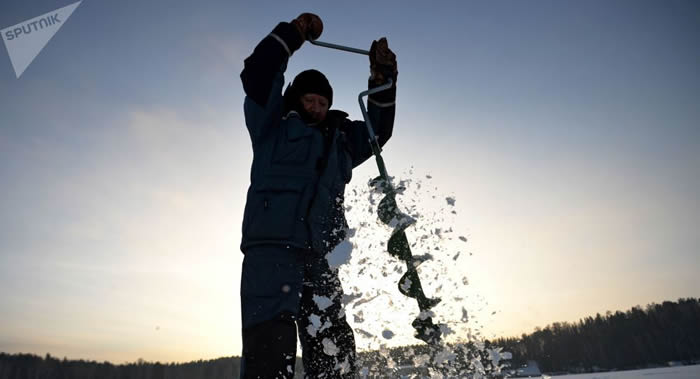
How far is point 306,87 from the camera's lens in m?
3.03

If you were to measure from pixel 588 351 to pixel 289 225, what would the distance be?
12188 cm

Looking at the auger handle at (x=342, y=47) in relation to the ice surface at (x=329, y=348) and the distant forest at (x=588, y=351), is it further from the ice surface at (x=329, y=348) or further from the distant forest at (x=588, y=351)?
the distant forest at (x=588, y=351)

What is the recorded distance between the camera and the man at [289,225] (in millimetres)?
2215

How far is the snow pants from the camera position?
7.06 feet

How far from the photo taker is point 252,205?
2.49m

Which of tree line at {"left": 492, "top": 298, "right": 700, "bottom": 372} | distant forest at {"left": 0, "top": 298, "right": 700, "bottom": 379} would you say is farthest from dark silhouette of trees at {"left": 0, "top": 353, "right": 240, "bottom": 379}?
tree line at {"left": 492, "top": 298, "right": 700, "bottom": 372}

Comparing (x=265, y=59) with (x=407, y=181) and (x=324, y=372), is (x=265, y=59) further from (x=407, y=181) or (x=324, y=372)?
(x=324, y=372)

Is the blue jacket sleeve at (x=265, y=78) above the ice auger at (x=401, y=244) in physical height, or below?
above

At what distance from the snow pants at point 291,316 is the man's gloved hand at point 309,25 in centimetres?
161

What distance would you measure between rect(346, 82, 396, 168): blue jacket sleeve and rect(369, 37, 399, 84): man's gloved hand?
0.09 meters

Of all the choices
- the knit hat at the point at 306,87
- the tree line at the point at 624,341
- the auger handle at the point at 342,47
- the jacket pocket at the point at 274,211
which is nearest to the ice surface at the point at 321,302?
the jacket pocket at the point at 274,211

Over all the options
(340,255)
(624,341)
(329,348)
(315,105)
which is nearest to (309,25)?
(315,105)

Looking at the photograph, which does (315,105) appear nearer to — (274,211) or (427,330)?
(274,211)

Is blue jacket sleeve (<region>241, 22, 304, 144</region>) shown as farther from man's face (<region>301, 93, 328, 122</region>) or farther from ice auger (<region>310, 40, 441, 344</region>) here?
ice auger (<region>310, 40, 441, 344</region>)
